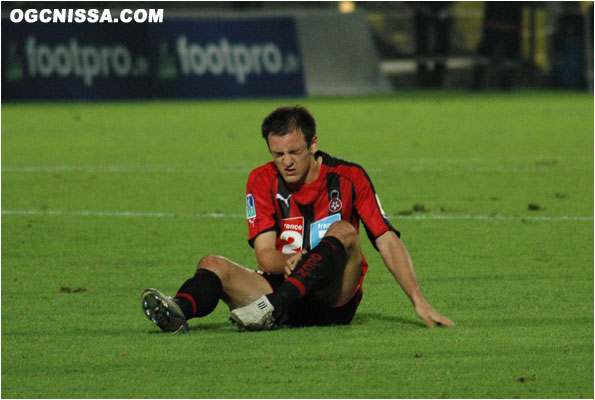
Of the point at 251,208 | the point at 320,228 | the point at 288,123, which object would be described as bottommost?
the point at 320,228

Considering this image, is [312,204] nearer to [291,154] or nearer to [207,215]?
[291,154]

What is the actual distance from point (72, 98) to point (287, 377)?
23.1 m

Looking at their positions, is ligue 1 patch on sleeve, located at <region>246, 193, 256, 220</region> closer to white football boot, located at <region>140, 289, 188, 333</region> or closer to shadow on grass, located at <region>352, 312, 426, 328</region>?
white football boot, located at <region>140, 289, 188, 333</region>

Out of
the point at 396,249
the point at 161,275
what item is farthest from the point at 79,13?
the point at 396,249

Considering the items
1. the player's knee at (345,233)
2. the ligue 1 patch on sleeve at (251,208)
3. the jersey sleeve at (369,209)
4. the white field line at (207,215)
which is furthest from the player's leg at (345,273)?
the white field line at (207,215)

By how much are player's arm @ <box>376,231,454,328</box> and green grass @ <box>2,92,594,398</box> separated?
0.09 m

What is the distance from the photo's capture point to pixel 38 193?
11.7 meters

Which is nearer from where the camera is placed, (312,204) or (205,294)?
(205,294)

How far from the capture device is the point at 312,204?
18.8ft

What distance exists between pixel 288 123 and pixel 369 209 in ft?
1.84

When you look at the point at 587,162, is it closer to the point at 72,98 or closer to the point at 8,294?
the point at 8,294

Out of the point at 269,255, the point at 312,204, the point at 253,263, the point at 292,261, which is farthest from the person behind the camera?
the point at 253,263

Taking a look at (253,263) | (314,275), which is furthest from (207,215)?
(314,275)

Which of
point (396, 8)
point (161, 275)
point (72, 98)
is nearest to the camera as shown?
point (161, 275)
